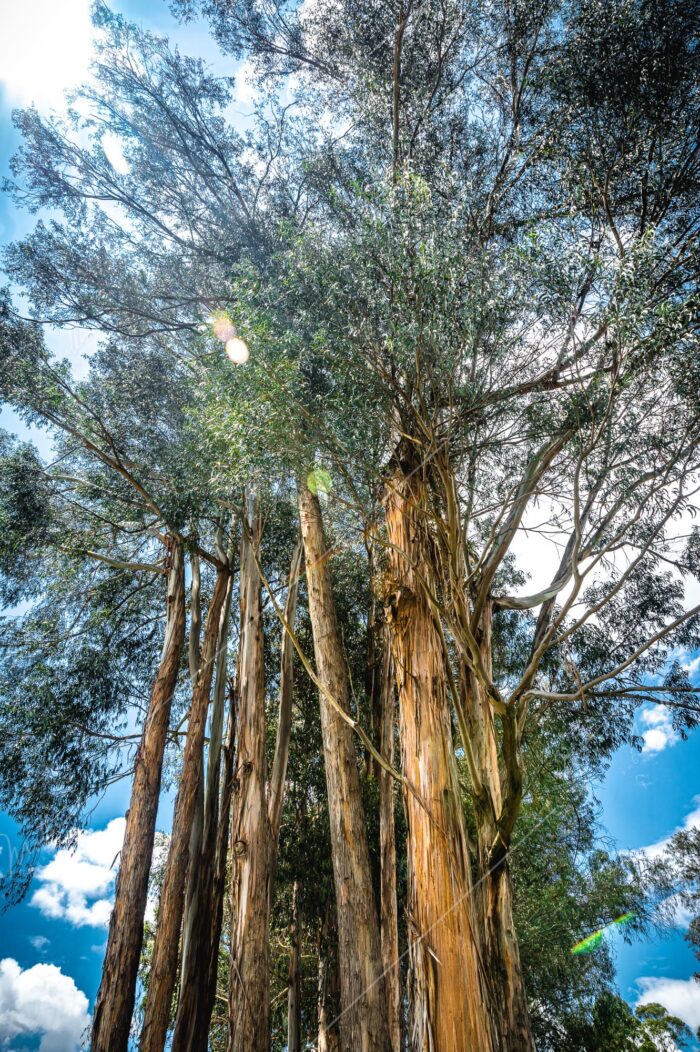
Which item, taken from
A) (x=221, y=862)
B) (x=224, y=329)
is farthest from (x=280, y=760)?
(x=224, y=329)

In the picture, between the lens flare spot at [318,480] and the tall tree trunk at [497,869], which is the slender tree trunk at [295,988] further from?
the lens flare spot at [318,480]

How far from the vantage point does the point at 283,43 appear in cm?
738

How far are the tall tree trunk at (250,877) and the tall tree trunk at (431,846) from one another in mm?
1900

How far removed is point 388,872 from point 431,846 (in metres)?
3.56

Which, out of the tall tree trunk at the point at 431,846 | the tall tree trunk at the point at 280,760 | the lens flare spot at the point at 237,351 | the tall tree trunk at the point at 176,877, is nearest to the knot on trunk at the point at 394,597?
the tall tree trunk at the point at 431,846

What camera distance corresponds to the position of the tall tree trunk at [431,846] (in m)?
2.75

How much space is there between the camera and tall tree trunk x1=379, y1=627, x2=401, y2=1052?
5.31m

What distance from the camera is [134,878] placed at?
18.4 feet

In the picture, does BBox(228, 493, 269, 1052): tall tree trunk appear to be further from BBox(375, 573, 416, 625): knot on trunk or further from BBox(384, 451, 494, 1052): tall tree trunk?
BBox(375, 573, 416, 625): knot on trunk

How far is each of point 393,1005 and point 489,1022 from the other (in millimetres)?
3331

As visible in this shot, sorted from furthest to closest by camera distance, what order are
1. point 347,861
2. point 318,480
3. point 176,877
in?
1. point 176,877
2. point 318,480
3. point 347,861

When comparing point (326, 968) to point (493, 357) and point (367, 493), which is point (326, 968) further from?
point (493, 357)

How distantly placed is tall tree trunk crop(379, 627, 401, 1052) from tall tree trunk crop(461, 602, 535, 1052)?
45.0 inches

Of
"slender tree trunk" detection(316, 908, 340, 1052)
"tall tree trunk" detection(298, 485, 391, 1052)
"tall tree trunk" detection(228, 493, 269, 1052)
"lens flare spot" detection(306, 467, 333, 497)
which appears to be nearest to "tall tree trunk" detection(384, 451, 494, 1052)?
"lens flare spot" detection(306, 467, 333, 497)
